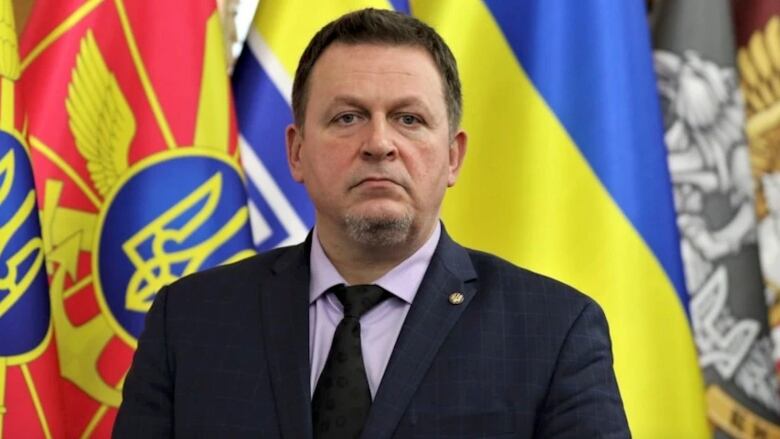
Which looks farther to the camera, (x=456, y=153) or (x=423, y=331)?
(x=456, y=153)

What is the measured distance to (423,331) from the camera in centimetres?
182

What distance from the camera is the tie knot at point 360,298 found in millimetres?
1889

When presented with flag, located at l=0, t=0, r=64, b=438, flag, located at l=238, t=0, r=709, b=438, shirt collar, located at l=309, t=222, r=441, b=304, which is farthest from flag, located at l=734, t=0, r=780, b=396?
flag, located at l=0, t=0, r=64, b=438

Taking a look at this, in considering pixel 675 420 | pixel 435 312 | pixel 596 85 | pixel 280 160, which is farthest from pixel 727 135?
pixel 435 312

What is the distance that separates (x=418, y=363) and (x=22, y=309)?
3.88ft

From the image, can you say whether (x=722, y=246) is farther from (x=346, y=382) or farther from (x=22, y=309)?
(x=22, y=309)

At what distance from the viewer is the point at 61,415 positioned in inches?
104

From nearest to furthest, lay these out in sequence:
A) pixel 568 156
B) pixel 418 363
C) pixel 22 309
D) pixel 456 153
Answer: pixel 418 363 → pixel 456 153 → pixel 22 309 → pixel 568 156

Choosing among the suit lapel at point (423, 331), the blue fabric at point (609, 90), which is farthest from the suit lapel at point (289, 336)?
the blue fabric at point (609, 90)

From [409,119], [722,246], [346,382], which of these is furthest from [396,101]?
[722,246]

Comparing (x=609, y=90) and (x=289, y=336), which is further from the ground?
(x=609, y=90)

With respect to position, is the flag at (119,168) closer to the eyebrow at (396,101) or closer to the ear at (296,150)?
the ear at (296,150)

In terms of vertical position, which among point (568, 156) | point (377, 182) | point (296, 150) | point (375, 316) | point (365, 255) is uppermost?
point (568, 156)

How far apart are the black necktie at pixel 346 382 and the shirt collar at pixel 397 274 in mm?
30
